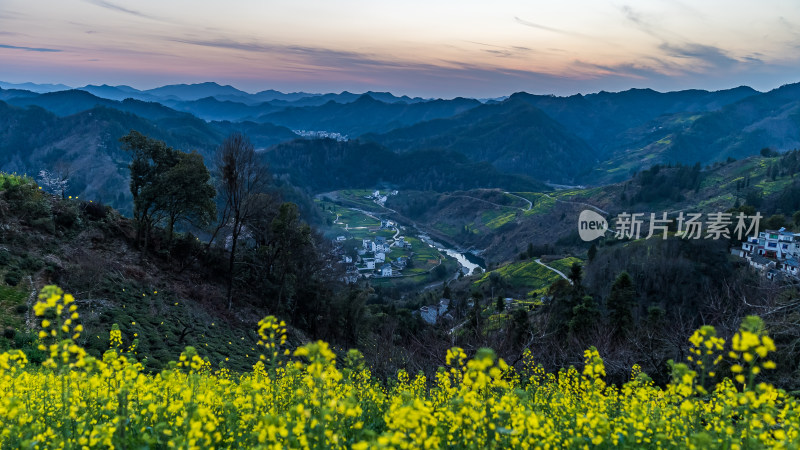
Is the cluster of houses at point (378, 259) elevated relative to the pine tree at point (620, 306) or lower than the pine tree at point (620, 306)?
lower

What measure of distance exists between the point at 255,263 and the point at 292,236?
13.4 ft

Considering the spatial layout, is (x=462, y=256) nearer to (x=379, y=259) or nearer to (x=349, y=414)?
(x=379, y=259)

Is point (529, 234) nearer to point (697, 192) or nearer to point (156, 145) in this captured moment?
point (697, 192)

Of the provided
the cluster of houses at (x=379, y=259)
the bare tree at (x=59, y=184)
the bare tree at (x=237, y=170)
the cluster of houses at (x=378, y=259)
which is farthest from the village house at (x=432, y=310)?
the bare tree at (x=59, y=184)

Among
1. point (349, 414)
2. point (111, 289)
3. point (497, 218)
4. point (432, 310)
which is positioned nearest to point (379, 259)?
point (432, 310)

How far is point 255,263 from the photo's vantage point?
3250 centimetres

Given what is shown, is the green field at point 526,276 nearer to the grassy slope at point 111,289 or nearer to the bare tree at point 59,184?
the grassy slope at point 111,289

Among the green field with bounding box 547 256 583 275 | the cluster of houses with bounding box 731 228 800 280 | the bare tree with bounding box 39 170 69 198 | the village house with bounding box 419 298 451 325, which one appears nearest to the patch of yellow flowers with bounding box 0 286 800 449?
the bare tree with bounding box 39 170 69 198

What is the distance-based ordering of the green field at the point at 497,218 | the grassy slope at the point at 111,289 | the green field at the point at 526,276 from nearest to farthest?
the grassy slope at the point at 111,289
the green field at the point at 526,276
the green field at the point at 497,218

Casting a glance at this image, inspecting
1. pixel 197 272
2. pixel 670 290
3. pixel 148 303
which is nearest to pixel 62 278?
pixel 148 303

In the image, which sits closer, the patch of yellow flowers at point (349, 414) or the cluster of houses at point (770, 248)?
the patch of yellow flowers at point (349, 414)

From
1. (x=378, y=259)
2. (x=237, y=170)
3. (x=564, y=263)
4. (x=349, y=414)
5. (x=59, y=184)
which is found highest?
(x=349, y=414)

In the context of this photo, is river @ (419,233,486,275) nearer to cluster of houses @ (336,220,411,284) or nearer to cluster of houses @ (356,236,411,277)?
cluster of houses @ (336,220,411,284)

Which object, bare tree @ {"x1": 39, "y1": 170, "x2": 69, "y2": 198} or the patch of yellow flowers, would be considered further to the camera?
bare tree @ {"x1": 39, "y1": 170, "x2": 69, "y2": 198}
